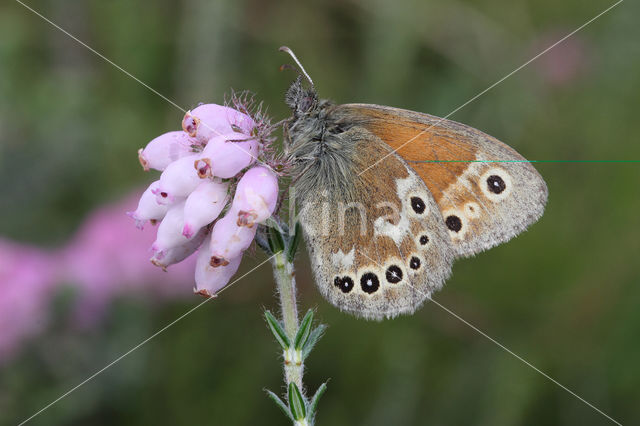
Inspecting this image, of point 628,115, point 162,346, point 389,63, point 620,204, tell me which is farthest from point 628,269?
point 162,346

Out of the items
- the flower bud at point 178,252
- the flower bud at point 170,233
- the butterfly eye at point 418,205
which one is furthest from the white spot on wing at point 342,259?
the flower bud at point 170,233

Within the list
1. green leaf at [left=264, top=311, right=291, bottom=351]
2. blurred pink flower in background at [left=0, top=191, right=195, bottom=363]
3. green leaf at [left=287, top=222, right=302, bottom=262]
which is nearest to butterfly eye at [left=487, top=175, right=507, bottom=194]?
green leaf at [left=287, top=222, right=302, bottom=262]

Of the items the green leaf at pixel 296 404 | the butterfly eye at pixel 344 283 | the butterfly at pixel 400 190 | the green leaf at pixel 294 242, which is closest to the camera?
the green leaf at pixel 296 404

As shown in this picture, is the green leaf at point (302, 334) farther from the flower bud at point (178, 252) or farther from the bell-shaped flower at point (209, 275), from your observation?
the flower bud at point (178, 252)

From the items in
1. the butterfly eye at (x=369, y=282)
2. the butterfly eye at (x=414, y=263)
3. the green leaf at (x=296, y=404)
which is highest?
the butterfly eye at (x=414, y=263)

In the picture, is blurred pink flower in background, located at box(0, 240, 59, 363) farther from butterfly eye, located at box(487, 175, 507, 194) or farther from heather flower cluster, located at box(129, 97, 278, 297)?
butterfly eye, located at box(487, 175, 507, 194)

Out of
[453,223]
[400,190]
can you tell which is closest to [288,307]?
[400,190]

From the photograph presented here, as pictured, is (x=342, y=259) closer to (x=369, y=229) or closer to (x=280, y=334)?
(x=369, y=229)
